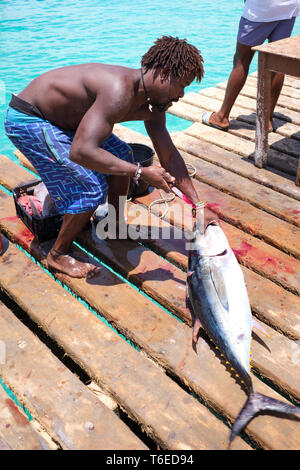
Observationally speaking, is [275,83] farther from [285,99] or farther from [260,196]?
[260,196]

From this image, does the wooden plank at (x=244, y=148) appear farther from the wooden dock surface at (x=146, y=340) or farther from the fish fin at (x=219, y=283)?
the fish fin at (x=219, y=283)

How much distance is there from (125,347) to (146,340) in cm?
14

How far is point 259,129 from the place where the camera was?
4277 millimetres

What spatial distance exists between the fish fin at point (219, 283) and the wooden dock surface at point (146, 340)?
11.4 inches

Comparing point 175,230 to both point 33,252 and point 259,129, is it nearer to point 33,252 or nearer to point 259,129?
point 33,252

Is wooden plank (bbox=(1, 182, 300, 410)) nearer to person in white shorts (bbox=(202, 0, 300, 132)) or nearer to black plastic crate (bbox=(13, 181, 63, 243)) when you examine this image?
black plastic crate (bbox=(13, 181, 63, 243))

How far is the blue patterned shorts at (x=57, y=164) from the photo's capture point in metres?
2.76

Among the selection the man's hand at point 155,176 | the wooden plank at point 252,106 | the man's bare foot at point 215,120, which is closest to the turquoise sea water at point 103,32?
the wooden plank at point 252,106

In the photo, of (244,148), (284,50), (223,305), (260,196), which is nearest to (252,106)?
(244,148)

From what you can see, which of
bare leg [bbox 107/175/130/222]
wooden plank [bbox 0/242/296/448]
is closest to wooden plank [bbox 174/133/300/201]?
bare leg [bbox 107/175/130/222]

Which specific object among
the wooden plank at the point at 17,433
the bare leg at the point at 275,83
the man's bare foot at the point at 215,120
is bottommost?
the wooden plank at the point at 17,433

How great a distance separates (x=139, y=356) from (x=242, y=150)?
3.06 m

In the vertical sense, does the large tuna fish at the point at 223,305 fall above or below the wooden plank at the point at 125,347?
above

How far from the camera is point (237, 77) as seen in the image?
4734mm
